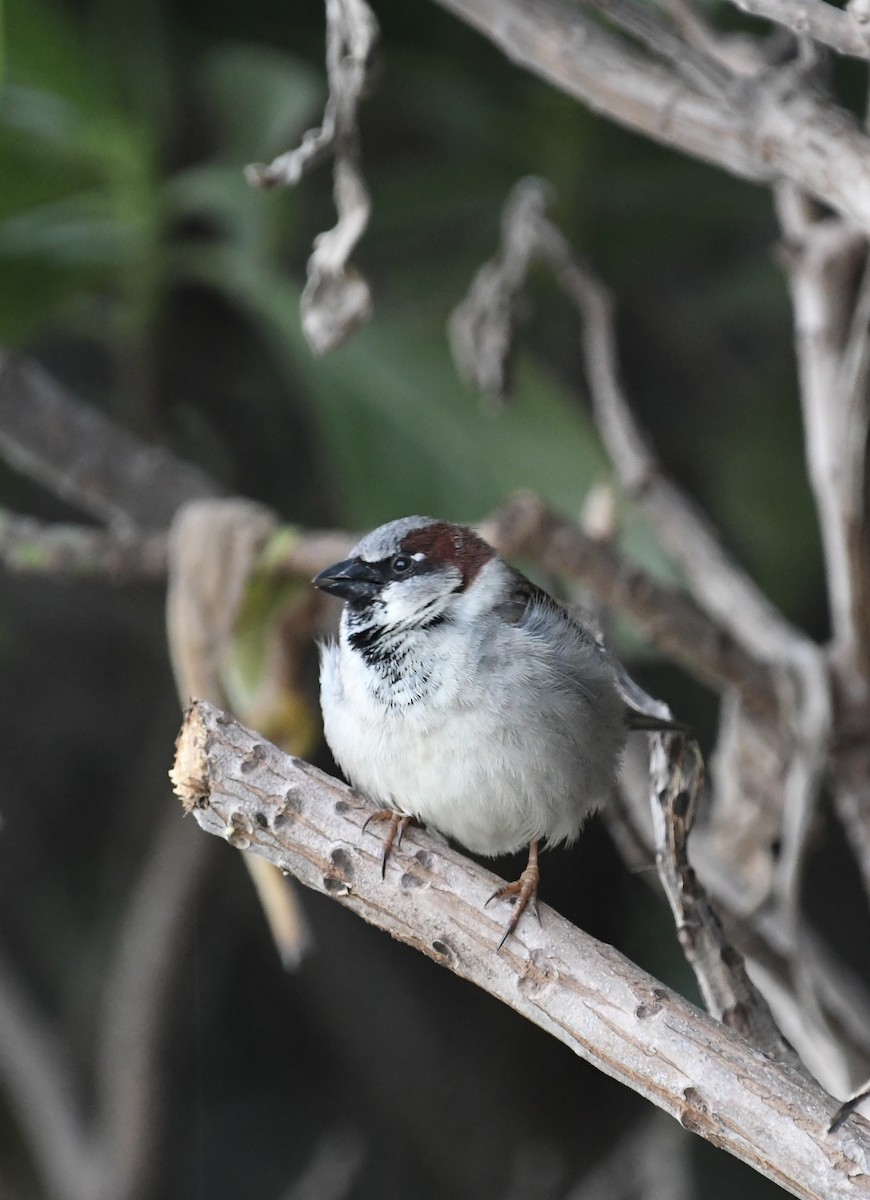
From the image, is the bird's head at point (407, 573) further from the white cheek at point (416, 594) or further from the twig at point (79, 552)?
the twig at point (79, 552)

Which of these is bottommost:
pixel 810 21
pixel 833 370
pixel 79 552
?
pixel 79 552

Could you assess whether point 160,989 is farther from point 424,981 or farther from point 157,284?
point 157,284

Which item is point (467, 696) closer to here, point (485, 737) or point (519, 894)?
point (485, 737)

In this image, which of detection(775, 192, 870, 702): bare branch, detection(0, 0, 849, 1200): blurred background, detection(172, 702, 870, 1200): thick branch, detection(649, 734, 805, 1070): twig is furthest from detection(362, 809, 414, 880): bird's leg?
Answer: detection(0, 0, 849, 1200): blurred background

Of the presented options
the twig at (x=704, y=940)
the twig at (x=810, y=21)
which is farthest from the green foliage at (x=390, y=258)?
the twig at (x=810, y=21)

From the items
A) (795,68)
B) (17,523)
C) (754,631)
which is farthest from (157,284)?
(795,68)

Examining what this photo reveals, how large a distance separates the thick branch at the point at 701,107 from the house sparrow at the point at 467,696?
41cm

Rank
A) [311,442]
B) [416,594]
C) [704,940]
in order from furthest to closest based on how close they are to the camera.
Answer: [311,442], [416,594], [704,940]

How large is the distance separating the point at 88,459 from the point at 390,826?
1125mm

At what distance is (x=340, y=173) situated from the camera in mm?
1195

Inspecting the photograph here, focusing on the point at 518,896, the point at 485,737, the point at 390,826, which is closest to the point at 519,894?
the point at 518,896

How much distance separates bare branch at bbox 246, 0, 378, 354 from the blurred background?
702 millimetres

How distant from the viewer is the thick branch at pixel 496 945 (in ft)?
2.67

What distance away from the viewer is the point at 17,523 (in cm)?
158
